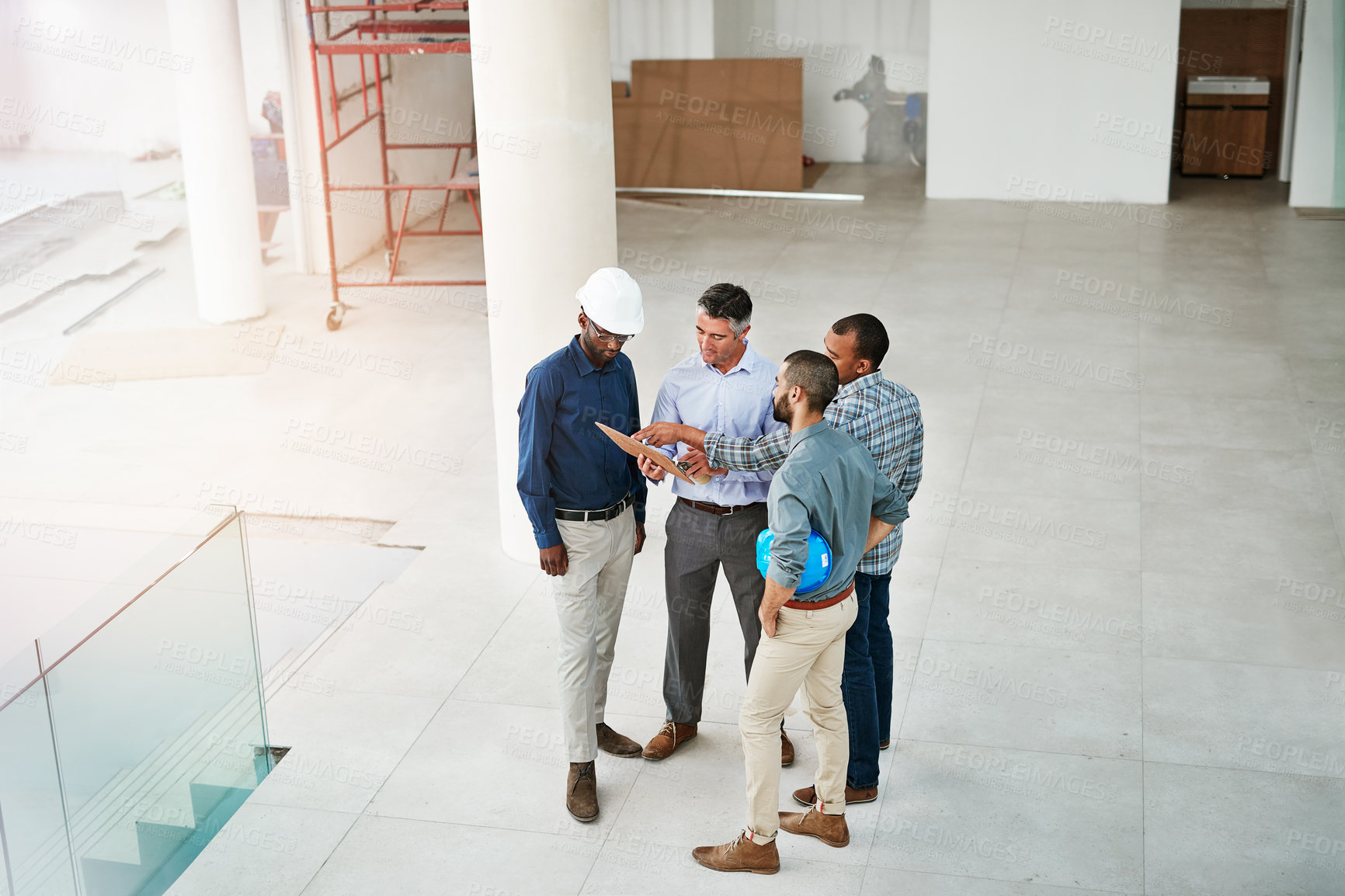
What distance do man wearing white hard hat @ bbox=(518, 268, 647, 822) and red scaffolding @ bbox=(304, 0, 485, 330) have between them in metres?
4.84

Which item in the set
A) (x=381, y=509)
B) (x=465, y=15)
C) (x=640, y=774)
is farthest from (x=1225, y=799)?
(x=465, y=15)

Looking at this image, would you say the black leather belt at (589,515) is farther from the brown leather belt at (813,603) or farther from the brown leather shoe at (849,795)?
the brown leather shoe at (849,795)

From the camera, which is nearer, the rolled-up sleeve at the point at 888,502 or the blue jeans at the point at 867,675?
the rolled-up sleeve at the point at 888,502

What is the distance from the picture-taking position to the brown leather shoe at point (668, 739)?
4945mm

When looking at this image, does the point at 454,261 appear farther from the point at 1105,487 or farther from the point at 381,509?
the point at 1105,487

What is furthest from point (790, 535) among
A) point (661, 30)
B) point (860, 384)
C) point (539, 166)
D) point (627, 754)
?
point (661, 30)

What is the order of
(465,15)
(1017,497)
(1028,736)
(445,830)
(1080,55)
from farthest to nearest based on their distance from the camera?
(1080,55)
(465,15)
(1017,497)
(1028,736)
(445,830)

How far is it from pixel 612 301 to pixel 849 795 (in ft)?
6.46

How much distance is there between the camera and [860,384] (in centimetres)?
418

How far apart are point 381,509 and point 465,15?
710cm

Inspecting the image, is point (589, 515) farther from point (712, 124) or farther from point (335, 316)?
point (712, 124)

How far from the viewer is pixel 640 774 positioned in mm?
4898

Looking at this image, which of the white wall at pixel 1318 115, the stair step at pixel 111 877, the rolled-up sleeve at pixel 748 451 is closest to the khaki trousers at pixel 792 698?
the rolled-up sleeve at pixel 748 451

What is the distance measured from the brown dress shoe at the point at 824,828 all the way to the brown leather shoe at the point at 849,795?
0.62ft
